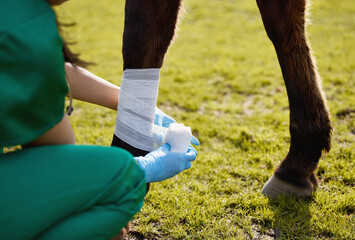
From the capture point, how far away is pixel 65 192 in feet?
3.57

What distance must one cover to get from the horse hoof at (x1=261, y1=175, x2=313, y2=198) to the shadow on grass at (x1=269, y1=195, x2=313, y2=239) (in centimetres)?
2

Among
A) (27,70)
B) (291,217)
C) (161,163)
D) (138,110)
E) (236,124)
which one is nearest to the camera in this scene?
(27,70)

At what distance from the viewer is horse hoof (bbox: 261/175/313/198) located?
1.74 metres

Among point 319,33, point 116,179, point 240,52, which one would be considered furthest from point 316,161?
point 319,33

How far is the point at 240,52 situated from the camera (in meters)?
4.16

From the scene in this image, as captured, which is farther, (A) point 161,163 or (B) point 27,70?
(A) point 161,163

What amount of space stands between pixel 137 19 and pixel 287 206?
108 centimetres

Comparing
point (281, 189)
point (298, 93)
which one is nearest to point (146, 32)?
point (298, 93)

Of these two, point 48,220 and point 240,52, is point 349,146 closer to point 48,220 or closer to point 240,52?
point 48,220

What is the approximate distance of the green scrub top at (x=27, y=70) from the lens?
1.01 m

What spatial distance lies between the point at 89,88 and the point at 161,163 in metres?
0.51

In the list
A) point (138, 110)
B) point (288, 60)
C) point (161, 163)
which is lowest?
point (161, 163)

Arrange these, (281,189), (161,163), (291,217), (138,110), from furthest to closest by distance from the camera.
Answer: (281,189)
(291,217)
(138,110)
(161,163)

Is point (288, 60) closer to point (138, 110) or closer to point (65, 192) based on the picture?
point (138, 110)
